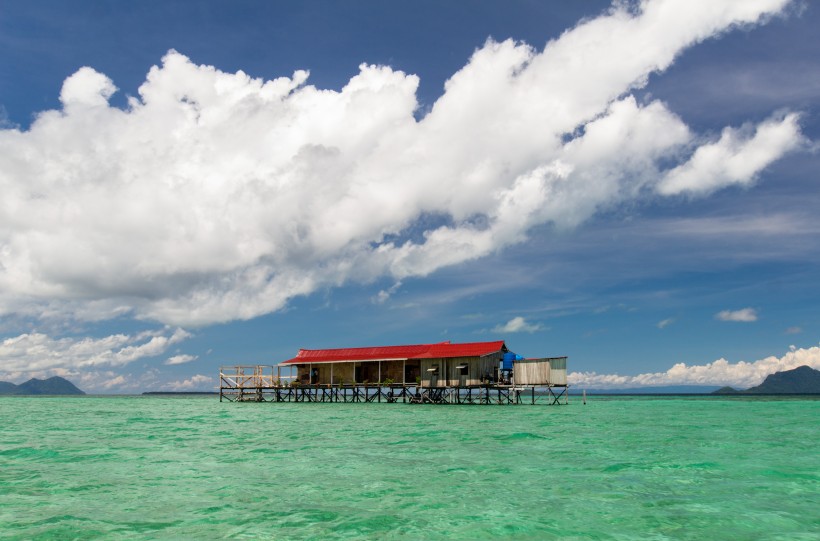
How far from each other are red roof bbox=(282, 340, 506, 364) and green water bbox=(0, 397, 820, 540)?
33.4 meters

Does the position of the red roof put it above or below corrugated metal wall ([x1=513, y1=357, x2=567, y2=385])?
above

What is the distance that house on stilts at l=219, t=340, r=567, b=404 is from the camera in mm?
56781

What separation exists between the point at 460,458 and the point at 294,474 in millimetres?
5612

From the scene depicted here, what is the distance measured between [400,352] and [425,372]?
3664 millimetres

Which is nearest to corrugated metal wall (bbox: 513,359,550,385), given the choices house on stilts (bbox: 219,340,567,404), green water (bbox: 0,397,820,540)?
house on stilts (bbox: 219,340,567,404)

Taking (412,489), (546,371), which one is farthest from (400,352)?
(412,489)

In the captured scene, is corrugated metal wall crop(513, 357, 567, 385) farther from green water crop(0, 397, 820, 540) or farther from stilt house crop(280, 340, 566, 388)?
green water crop(0, 397, 820, 540)

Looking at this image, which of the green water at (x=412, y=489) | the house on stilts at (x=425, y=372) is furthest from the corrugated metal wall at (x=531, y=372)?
the green water at (x=412, y=489)

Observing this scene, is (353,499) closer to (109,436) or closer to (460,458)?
(460,458)

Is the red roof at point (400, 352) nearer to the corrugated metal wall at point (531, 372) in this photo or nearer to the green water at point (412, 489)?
the corrugated metal wall at point (531, 372)

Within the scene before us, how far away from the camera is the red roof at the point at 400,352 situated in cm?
5791

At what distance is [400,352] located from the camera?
61969 mm

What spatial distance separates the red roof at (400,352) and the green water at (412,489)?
110ft

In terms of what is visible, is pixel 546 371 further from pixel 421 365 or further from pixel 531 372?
pixel 421 365
